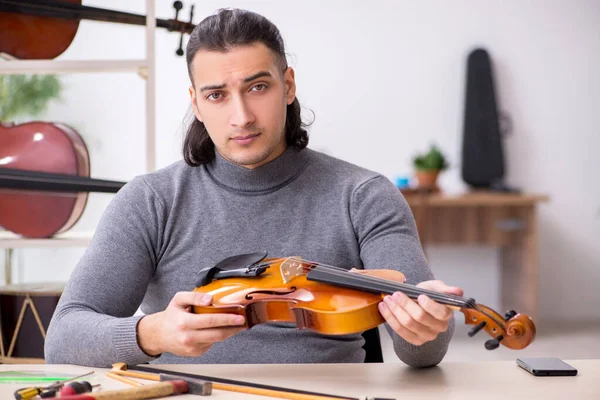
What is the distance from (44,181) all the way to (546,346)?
2.99 meters

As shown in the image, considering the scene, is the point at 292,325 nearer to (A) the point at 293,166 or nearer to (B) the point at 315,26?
(A) the point at 293,166

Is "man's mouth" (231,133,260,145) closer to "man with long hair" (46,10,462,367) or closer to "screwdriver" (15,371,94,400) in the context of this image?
"man with long hair" (46,10,462,367)

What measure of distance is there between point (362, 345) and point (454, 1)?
147 inches

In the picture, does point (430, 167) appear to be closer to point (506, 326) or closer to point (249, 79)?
point (249, 79)

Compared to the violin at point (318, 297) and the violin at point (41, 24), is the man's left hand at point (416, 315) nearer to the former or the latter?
the violin at point (318, 297)

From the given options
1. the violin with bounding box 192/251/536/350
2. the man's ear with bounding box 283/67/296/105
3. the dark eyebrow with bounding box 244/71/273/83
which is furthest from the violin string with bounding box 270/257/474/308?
the man's ear with bounding box 283/67/296/105

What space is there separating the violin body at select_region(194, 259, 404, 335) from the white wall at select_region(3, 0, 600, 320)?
363 cm

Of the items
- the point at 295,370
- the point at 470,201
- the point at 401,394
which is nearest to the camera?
the point at 401,394

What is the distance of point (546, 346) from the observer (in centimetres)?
416

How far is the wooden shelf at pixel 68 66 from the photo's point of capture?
2.11 meters

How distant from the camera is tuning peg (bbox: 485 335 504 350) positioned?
100 cm

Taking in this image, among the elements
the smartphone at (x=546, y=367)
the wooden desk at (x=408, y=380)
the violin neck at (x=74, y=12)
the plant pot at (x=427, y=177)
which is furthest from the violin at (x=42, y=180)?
the plant pot at (x=427, y=177)

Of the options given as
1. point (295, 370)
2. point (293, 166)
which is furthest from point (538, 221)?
point (295, 370)

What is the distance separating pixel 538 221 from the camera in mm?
5047
